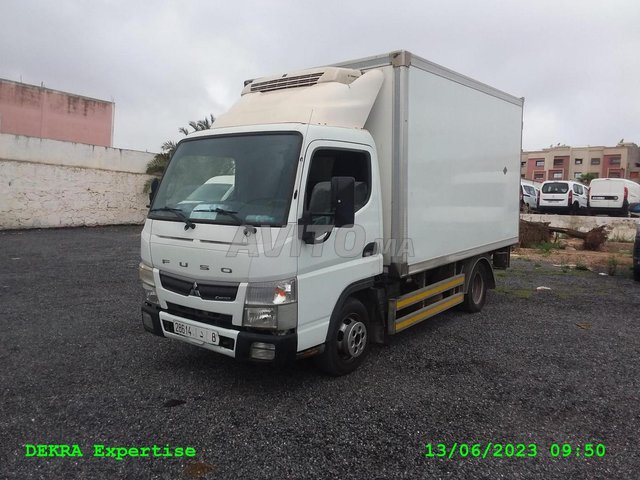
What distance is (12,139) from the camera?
1798 centimetres

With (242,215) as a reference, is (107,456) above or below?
below

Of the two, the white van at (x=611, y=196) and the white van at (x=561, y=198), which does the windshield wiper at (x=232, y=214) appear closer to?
the white van at (x=561, y=198)

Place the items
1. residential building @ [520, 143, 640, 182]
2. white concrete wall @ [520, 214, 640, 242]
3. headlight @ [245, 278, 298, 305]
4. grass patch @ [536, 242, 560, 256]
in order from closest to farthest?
headlight @ [245, 278, 298, 305] < grass patch @ [536, 242, 560, 256] < white concrete wall @ [520, 214, 640, 242] < residential building @ [520, 143, 640, 182]

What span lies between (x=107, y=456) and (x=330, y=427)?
1.58 meters

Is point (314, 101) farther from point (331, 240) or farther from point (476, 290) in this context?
point (476, 290)

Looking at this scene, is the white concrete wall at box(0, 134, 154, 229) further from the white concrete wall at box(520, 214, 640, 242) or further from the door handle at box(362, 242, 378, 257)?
the white concrete wall at box(520, 214, 640, 242)

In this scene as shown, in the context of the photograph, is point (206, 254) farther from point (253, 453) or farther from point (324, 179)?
point (253, 453)

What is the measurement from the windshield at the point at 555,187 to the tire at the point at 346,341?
20645 millimetres

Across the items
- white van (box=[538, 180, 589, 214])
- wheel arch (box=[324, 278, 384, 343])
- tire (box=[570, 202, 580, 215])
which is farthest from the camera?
tire (box=[570, 202, 580, 215])

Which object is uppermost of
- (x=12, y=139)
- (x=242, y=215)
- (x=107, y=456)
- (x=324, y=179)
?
(x=12, y=139)

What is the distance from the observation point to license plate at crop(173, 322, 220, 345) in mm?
3805

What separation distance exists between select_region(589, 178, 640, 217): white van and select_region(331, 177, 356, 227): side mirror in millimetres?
21810

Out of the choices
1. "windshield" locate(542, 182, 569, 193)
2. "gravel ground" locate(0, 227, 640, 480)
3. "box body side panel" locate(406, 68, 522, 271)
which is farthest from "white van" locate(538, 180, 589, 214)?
"gravel ground" locate(0, 227, 640, 480)

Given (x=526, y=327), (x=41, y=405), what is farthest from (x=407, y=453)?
(x=526, y=327)
